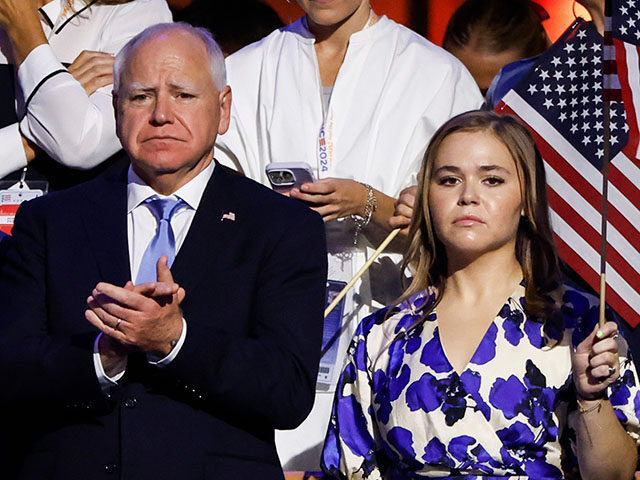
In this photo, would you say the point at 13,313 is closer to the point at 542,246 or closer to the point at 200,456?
the point at 200,456

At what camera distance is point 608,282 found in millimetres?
3738

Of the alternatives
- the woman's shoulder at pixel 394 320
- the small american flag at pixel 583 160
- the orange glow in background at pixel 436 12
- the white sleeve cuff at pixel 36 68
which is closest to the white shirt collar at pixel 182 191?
the woman's shoulder at pixel 394 320

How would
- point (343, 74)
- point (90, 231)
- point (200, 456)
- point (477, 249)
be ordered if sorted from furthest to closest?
point (343, 74) < point (477, 249) < point (90, 231) < point (200, 456)

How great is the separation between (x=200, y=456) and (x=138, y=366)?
9.1 inches

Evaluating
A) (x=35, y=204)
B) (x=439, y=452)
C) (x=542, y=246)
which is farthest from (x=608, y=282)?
(x=35, y=204)

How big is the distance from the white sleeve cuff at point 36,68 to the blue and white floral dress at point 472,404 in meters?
1.32

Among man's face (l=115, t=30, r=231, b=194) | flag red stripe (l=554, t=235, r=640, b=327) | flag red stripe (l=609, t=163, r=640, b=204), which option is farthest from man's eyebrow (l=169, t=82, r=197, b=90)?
flag red stripe (l=609, t=163, r=640, b=204)

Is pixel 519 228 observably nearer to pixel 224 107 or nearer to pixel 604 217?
pixel 604 217

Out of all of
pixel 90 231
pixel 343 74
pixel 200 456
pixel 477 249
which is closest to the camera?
pixel 200 456

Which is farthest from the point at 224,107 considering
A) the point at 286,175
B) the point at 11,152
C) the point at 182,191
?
the point at 11,152

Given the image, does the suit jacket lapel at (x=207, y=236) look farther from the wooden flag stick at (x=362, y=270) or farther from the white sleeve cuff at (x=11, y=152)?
the white sleeve cuff at (x=11, y=152)

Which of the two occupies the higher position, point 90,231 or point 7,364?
point 90,231

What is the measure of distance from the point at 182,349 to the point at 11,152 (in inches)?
58.3

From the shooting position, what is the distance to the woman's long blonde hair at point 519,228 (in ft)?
9.12
